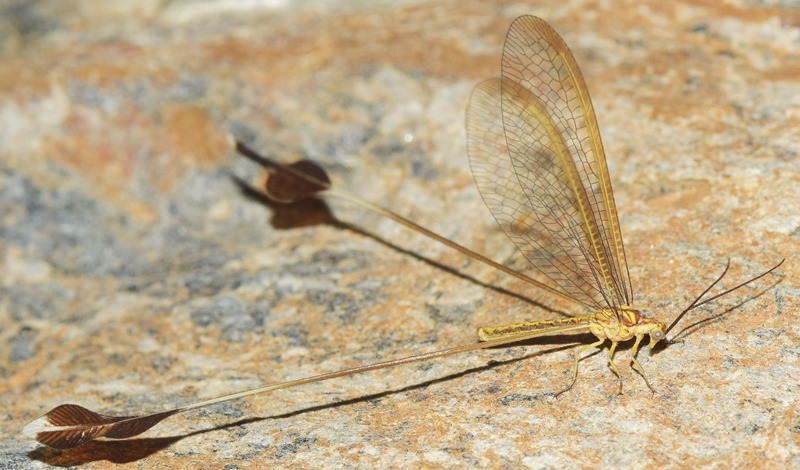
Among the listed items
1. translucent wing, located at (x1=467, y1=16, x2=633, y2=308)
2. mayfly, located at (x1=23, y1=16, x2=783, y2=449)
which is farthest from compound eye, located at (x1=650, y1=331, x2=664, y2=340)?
translucent wing, located at (x1=467, y1=16, x2=633, y2=308)

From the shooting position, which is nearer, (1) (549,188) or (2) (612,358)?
(2) (612,358)

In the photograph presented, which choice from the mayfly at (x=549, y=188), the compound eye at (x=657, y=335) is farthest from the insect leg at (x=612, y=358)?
the compound eye at (x=657, y=335)

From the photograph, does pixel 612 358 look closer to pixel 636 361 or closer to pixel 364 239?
pixel 636 361

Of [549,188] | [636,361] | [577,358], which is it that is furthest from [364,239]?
[636,361]

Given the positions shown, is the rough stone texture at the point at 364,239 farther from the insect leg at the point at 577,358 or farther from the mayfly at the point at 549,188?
the mayfly at the point at 549,188

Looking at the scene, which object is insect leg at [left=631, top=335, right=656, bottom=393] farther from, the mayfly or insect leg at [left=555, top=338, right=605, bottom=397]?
insect leg at [left=555, top=338, right=605, bottom=397]

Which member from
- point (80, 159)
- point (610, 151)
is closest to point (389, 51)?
point (610, 151)

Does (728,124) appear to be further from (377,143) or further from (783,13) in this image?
(377,143)

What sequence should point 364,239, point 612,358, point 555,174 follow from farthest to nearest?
point 364,239, point 555,174, point 612,358

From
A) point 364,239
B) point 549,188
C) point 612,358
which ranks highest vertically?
point 549,188
